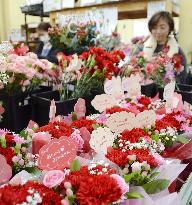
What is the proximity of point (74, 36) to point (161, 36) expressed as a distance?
0.69 meters

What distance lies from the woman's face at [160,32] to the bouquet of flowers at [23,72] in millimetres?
1073

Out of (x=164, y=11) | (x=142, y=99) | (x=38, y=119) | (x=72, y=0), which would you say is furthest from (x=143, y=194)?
(x=72, y=0)

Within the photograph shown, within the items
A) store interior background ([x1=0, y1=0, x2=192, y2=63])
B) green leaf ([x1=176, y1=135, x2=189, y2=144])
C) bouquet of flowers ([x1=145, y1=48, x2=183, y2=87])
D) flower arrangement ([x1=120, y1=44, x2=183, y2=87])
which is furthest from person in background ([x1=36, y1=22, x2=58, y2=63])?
green leaf ([x1=176, y1=135, x2=189, y2=144])

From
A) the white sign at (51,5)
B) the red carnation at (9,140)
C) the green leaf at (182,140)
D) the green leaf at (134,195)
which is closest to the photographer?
the green leaf at (134,195)

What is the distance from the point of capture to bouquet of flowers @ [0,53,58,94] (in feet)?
5.09

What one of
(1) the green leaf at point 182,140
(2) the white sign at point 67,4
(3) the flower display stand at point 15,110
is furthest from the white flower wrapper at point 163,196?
(2) the white sign at point 67,4

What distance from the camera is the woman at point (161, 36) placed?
2393 mm

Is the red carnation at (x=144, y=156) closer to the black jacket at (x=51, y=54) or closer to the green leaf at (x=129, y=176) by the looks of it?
the green leaf at (x=129, y=176)

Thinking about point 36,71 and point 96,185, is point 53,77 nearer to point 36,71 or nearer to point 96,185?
point 36,71

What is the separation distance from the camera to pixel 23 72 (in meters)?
1.57

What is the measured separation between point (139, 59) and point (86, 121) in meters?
1.10

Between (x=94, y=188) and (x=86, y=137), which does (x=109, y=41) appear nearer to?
(x=86, y=137)

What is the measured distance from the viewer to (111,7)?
2482mm

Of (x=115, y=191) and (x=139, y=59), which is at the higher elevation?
(x=139, y=59)
